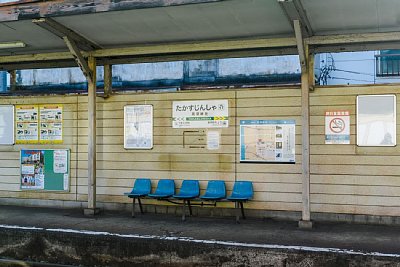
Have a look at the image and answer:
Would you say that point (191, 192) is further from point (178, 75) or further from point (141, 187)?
point (178, 75)

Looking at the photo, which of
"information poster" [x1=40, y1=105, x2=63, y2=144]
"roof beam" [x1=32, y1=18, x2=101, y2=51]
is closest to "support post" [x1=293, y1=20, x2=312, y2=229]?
"roof beam" [x1=32, y1=18, x2=101, y2=51]

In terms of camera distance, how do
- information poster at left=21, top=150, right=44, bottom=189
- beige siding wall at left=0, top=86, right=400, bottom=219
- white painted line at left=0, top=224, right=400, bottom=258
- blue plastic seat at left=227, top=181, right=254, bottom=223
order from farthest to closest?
information poster at left=21, top=150, right=44, bottom=189
blue plastic seat at left=227, top=181, right=254, bottom=223
beige siding wall at left=0, top=86, right=400, bottom=219
white painted line at left=0, top=224, right=400, bottom=258

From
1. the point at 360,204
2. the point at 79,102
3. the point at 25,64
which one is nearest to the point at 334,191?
the point at 360,204

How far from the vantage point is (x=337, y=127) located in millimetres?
7094

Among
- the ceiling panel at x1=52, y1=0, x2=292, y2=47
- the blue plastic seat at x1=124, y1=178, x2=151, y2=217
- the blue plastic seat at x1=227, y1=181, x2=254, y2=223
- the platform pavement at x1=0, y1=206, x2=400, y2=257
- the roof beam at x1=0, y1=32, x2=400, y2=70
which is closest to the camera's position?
the platform pavement at x1=0, y1=206, x2=400, y2=257

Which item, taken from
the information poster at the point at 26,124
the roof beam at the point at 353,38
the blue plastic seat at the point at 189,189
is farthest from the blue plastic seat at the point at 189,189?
the information poster at the point at 26,124

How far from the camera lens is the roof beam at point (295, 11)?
564 centimetres

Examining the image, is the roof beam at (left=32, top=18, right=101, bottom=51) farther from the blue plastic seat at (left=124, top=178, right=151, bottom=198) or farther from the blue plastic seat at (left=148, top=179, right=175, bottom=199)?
the blue plastic seat at (left=148, top=179, right=175, bottom=199)

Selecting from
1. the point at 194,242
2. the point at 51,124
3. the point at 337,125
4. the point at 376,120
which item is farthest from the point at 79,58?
the point at 376,120

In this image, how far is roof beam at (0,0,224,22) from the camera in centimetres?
584

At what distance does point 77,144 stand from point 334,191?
4.68 meters

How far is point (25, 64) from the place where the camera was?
8.84 meters

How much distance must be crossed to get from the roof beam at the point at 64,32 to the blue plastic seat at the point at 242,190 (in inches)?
133

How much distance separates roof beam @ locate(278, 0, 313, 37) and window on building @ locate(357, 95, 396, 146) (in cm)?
158
